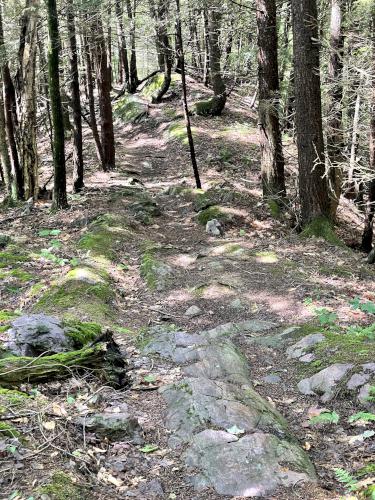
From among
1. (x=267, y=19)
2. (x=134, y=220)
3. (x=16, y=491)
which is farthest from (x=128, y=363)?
(x=267, y=19)

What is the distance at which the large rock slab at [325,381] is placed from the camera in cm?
469

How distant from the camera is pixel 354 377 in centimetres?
466

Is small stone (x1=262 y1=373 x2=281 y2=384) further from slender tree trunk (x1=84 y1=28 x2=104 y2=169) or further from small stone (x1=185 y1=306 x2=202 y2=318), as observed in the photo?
slender tree trunk (x1=84 y1=28 x2=104 y2=169)

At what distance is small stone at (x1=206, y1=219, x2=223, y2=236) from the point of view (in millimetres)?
11484

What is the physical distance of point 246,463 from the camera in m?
3.47

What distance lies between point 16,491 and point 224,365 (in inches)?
110

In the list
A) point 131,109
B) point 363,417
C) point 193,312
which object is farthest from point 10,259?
point 131,109

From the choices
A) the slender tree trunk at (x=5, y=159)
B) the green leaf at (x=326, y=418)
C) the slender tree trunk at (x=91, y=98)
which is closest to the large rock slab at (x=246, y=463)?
the green leaf at (x=326, y=418)

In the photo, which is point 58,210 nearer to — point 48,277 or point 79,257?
point 79,257

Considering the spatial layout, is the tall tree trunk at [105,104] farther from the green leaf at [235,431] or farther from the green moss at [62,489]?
the green moss at [62,489]

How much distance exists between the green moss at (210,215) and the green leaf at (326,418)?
26.1 feet

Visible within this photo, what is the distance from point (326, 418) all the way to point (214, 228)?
7.60 meters

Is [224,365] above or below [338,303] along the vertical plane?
above

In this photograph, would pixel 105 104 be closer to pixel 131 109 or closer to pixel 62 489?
pixel 131 109
